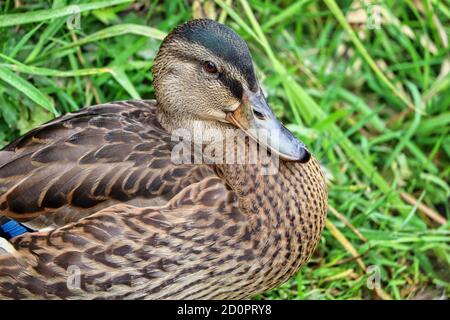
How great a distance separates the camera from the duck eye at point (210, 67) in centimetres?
331

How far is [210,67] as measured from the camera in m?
3.32

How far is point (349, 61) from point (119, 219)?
201cm

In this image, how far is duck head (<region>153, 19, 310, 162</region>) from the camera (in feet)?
10.8

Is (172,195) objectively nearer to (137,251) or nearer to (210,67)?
(137,251)

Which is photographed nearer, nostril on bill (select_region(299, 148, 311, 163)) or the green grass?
nostril on bill (select_region(299, 148, 311, 163))

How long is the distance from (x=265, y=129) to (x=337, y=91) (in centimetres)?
142

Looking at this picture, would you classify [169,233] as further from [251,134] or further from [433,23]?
[433,23]

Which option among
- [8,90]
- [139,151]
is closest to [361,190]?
[139,151]

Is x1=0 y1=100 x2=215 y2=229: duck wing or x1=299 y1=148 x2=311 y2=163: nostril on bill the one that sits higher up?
x1=299 y1=148 x2=311 y2=163: nostril on bill

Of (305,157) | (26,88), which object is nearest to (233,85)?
(305,157)

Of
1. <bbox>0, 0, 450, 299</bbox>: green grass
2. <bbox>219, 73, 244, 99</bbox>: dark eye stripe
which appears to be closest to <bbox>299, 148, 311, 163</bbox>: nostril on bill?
<bbox>219, 73, 244, 99</bbox>: dark eye stripe

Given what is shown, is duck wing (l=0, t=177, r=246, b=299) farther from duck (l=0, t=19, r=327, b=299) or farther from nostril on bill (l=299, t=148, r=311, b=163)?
nostril on bill (l=299, t=148, r=311, b=163)

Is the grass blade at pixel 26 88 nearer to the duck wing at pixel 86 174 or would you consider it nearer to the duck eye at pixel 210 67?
the duck wing at pixel 86 174

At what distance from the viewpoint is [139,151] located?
3355 millimetres
